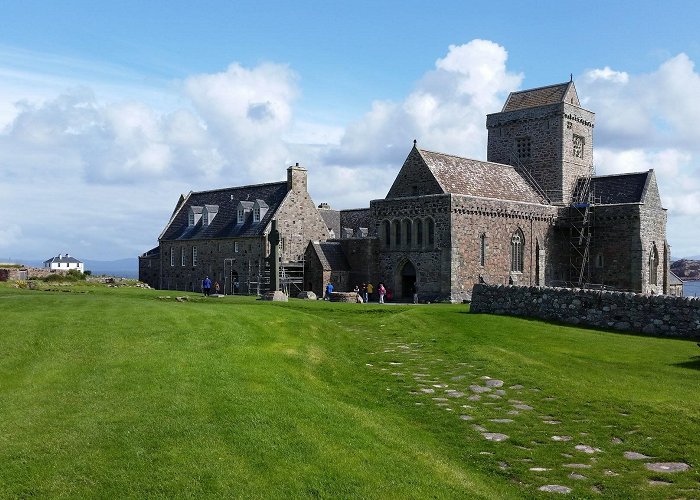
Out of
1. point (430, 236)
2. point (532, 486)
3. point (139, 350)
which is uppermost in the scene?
point (430, 236)

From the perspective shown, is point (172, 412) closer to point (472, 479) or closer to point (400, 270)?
point (472, 479)

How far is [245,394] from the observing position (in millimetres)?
12484

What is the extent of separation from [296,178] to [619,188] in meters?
27.8

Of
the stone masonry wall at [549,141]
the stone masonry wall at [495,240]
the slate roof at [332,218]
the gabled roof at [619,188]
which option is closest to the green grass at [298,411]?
the stone masonry wall at [495,240]

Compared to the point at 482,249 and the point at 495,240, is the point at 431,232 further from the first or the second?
the point at 495,240

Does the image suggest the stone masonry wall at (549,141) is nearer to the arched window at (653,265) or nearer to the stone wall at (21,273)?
the arched window at (653,265)

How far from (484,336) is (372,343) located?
4.24 meters

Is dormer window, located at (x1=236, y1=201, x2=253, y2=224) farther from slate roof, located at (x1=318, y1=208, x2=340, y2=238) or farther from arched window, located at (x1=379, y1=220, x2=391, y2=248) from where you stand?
arched window, located at (x1=379, y1=220, x2=391, y2=248)

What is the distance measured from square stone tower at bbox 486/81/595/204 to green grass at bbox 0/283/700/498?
40.4 m

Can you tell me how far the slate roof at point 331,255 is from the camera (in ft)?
180

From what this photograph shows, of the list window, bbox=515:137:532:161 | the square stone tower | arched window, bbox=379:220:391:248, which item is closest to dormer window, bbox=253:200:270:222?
arched window, bbox=379:220:391:248

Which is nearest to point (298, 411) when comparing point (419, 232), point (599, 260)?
point (419, 232)

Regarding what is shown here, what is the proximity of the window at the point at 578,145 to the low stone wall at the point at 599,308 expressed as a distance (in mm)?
34901

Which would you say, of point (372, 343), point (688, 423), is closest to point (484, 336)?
point (372, 343)
